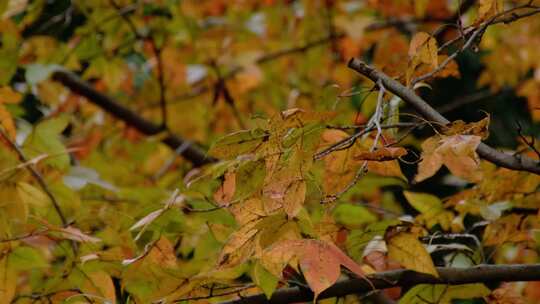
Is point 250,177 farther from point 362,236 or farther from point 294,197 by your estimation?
point 362,236

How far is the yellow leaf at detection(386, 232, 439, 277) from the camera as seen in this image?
929 millimetres

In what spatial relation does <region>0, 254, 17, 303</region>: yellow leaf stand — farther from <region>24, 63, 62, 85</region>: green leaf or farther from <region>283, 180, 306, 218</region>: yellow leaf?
<region>24, 63, 62, 85</region>: green leaf

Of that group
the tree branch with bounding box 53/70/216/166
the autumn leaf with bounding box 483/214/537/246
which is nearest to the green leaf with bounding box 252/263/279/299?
the autumn leaf with bounding box 483/214/537/246

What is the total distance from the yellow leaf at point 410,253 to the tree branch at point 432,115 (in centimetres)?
15

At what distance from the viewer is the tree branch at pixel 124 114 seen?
2186 mm

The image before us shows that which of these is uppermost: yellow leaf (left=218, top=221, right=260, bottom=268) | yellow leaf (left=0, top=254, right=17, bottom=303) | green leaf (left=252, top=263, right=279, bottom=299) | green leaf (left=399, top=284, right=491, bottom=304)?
yellow leaf (left=218, top=221, right=260, bottom=268)

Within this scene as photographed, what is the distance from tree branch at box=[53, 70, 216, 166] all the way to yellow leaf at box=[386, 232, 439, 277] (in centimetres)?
123

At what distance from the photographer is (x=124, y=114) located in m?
Answer: 2.22

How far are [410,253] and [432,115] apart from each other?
0.65 feet

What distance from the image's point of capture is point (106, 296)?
1.08 metres

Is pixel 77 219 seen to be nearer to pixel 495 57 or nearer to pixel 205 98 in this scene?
pixel 205 98

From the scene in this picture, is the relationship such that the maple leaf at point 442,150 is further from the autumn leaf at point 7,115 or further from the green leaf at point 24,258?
the autumn leaf at point 7,115

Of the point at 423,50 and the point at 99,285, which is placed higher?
the point at 423,50

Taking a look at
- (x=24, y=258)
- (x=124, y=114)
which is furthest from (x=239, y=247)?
(x=124, y=114)
